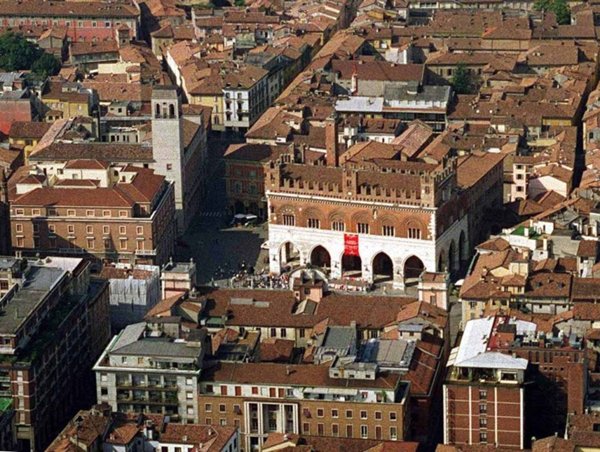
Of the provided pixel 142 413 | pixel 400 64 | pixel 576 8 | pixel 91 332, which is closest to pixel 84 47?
pixel 400 64

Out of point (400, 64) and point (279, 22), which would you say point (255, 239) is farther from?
point (279, 22)

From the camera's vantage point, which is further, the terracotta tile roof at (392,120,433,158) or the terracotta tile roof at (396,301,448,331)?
the terracotta tile roof at (392,120,433,158)

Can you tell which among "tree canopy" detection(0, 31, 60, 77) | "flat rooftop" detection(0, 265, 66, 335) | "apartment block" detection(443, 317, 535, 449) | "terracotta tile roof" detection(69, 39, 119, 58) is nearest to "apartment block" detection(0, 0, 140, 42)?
"terracotta tile roof" detection(69, 39, 119, 58)

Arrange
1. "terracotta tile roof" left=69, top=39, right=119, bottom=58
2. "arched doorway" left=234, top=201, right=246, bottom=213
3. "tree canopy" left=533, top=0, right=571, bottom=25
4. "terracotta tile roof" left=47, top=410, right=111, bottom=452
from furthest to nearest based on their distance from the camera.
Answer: "tree canopy" left=533, top=0, right=571, bottom=25, "terracotta tile roof" left=69, top=39, right=119, bottom=58, "arched doorway" left=234, top=201, right=246, bottom=213, "terracotta tile roof" left=47, top=410, right=111, bottom=452

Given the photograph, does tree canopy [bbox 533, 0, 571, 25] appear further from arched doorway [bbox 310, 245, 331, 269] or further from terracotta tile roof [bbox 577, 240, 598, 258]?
terracotta tile roof [bbox 577, 240, 598, 258]

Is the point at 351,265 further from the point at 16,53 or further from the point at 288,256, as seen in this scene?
the point at 16,53

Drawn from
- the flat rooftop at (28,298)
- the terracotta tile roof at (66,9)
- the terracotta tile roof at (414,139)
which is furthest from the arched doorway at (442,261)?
the terracotta tile roof at (66,9)

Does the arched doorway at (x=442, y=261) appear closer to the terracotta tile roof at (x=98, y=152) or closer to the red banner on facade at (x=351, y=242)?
the red banner on facade at (x=351, y=242)
